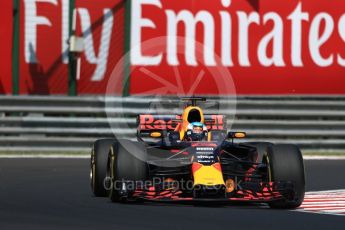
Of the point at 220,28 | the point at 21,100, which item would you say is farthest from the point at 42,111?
the point at 220,28

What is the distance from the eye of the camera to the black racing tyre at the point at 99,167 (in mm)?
13016

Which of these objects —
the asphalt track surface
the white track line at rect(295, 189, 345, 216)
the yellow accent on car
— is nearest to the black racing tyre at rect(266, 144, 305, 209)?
the white track line at rect(295, 189, 345, 216)

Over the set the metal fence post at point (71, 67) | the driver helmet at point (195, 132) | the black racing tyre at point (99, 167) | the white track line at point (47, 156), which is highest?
the metal fence post at point (71, 67)

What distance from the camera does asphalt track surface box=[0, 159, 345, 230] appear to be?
10.2m

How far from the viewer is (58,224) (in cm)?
1020

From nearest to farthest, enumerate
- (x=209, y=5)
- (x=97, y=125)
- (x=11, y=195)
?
1. (x=11, y=195)
2. (x=97, y=125)
3. (x=209, y=5)

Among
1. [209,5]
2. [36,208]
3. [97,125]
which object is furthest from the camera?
[209,5]

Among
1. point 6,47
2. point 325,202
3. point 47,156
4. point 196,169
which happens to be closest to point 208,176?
point 196,169

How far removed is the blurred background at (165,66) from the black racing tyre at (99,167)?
19.3ft

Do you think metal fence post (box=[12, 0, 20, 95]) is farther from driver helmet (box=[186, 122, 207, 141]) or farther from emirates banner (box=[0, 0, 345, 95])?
driver helmet (box=[186, 122, 207, 141])

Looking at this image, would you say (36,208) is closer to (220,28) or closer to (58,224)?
(58,224)

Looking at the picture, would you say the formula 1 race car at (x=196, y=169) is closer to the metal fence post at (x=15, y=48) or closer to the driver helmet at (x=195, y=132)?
the driver helmet at (x=195, y=132)

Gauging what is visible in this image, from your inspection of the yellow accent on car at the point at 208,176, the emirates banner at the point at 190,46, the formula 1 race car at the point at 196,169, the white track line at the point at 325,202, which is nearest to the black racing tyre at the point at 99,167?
the formula 1 race car at the point at 196,169

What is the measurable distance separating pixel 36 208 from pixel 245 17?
→ 10.1 meters
